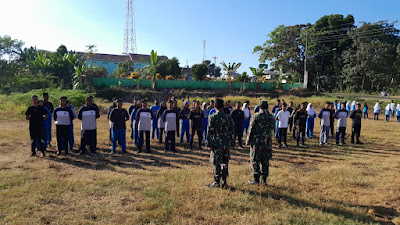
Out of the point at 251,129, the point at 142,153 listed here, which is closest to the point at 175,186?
the point at 251,129

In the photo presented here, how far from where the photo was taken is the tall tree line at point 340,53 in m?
42.4

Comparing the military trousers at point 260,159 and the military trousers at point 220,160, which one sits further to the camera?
the military trousers at point 260,159

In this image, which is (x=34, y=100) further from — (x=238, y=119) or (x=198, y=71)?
(x=198, y=71)

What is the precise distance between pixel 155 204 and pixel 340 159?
682cm

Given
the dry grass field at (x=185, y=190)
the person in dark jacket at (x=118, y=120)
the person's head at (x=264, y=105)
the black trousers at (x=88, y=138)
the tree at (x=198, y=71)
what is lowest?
the dry grass field at (x=185, y=190)

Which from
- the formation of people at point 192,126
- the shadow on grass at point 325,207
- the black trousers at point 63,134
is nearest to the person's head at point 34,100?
the formation of people at point 192,126

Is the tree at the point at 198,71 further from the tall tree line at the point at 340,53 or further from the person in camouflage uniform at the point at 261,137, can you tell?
the person in camouflage uniform at the point at 261,137

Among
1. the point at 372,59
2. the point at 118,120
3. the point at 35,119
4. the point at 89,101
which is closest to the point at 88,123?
the point at 89,101

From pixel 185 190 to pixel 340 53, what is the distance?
50.9 meters

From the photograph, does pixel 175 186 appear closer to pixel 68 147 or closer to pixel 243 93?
pixel 68 147

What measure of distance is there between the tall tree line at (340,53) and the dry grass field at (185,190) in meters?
40.1

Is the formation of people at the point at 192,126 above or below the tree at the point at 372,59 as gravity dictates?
below

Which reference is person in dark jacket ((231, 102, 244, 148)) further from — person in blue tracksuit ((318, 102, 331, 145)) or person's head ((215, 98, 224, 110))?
person's head ((215, 98, 224, 110))

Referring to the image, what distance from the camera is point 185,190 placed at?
5.76 meters
